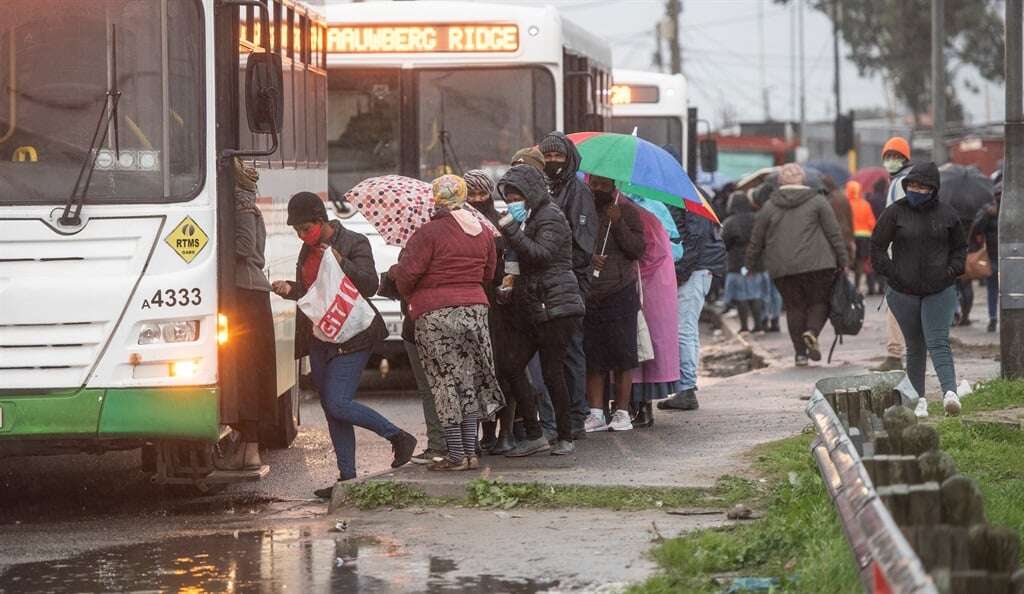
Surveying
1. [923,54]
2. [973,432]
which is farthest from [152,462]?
[923,54]

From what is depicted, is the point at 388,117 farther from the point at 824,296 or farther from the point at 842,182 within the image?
the point at 842,182

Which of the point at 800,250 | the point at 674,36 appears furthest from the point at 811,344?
the point at 674,36

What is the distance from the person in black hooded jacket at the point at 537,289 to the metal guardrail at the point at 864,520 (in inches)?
94.5

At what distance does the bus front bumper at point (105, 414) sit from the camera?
374 inches

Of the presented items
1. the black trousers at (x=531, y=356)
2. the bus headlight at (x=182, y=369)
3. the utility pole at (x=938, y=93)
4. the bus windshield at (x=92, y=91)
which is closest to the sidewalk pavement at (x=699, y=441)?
the black trousers at (x=531, y=356)

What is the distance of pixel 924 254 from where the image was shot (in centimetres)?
1259

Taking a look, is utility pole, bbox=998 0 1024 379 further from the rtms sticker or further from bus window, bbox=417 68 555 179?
the rtms sticker

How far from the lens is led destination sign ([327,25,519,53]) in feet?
53.5

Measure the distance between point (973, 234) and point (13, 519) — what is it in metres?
13.6

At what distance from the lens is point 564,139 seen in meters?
11.5

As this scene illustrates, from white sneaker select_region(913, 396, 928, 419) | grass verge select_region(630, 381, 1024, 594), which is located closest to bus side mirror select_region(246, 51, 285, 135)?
grass verge select_region(630, 381, 1024, 594)

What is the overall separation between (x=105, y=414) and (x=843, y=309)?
30.1 feet

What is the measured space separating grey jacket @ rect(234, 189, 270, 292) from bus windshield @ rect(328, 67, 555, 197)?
5486mm

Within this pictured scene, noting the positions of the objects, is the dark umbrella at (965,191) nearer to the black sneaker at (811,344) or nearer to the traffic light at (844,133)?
the black sneaker at (811,344)
